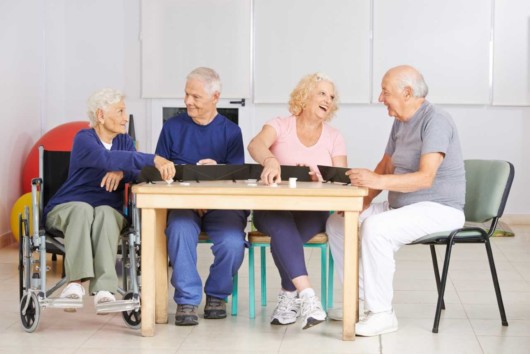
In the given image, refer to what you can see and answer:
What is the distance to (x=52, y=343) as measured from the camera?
379 cm

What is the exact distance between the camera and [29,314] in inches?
156

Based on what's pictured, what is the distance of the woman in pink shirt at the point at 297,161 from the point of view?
4012 mm

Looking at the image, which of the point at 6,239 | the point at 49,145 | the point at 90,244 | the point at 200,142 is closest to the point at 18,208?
the point at 6,239

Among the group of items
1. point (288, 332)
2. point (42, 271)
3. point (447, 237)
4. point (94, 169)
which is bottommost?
point (288, 332)

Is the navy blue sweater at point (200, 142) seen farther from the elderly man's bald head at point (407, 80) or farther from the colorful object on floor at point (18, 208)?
the colorful object on floor at point (18, 208)

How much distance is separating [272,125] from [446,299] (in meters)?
1.21

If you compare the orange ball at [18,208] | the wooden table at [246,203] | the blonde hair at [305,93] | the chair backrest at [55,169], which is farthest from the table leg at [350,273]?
the orange ball at [18,208]

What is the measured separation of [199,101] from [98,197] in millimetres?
617

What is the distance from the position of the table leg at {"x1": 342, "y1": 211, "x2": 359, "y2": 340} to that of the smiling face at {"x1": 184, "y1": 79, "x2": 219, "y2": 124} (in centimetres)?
95

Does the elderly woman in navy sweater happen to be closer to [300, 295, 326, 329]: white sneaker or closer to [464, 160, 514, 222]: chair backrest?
[300, 295, 326, 329]: white sneaker

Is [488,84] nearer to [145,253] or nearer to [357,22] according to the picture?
[357,22]

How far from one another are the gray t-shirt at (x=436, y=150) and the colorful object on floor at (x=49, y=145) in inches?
119

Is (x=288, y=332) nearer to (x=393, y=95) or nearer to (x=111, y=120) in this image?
(x=393, y=95)

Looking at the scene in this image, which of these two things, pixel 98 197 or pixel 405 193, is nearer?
pixel 405 193
